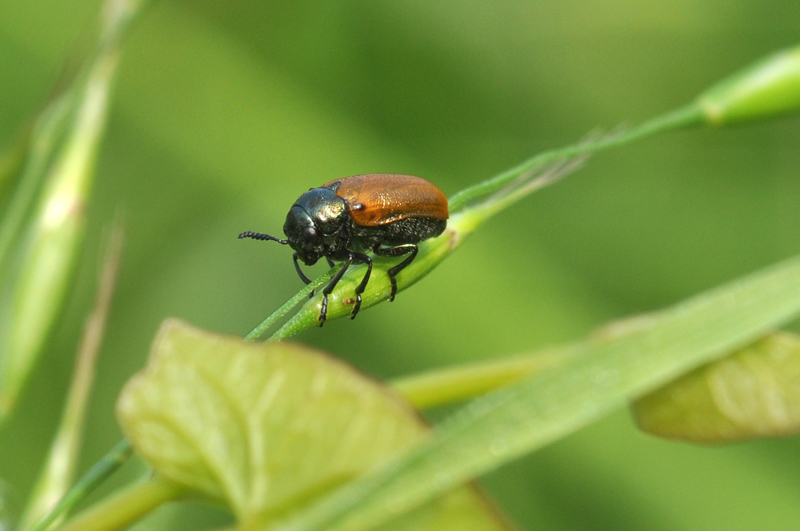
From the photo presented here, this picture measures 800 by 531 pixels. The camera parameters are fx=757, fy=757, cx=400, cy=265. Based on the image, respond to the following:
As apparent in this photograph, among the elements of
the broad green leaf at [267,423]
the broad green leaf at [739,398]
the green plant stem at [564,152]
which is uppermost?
the green plant stem at [564,152]

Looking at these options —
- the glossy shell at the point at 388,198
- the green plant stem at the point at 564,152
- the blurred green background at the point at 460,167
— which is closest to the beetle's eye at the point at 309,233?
the glossy shell at the point at 388,198

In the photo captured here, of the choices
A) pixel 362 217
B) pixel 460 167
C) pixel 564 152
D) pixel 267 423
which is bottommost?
pixel 267 423

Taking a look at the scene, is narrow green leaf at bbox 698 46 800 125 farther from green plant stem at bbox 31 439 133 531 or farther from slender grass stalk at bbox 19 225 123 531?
slender grass stalk at bbox 19 225 123 531

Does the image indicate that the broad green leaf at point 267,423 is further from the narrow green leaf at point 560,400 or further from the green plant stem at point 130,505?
the green plant stem at point 130,505

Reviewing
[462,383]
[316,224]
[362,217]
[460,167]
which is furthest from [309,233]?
[460,167]

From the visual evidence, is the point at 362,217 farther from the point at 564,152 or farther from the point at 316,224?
the point at 564,152

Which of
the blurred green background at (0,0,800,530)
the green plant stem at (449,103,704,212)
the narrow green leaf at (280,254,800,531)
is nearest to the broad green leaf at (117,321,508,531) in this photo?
the narrow green leaf at (280,254,800,531)

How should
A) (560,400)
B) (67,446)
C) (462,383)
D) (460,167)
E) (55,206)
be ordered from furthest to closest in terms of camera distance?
(460,167) < (55,206) < (67,446) < (462,383) < (560,400)
